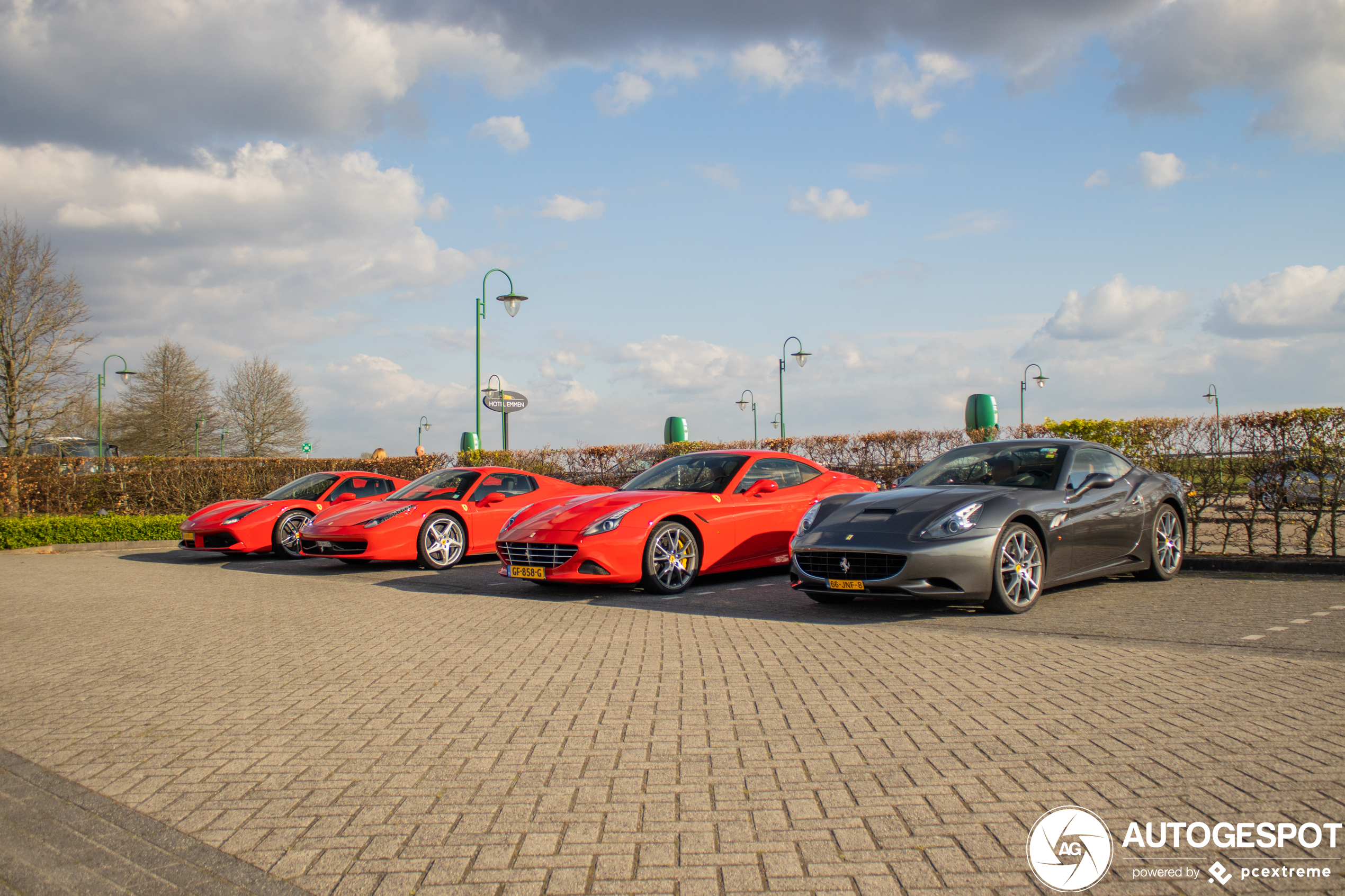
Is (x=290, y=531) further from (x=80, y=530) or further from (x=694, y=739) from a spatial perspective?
(x=694, y=739)

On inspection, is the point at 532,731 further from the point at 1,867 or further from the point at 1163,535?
the point at 1163,535

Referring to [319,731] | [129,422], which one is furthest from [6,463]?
[129,422]

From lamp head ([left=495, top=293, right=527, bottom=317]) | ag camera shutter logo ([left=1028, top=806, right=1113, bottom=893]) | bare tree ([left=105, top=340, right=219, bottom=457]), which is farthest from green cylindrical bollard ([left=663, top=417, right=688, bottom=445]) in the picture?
bare tree ([left=105, top=340, right=219, bottom=457])

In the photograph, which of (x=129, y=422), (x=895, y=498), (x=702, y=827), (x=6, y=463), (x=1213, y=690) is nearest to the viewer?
(x=702, y=827)

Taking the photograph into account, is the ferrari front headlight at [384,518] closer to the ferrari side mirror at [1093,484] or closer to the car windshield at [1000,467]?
the car windshield at [1000,467]

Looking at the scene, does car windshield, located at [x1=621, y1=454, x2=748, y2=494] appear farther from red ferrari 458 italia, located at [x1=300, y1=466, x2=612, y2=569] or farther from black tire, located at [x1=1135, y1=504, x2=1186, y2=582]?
black tire, located at [x1=1135, y1=504, x2=1186, y2=582]

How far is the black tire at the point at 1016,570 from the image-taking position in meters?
7.27

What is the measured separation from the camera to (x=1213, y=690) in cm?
467

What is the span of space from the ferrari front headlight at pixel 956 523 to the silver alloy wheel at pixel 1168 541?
2825 mm

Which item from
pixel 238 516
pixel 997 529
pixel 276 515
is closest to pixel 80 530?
pixel 238 516

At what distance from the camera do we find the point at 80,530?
17.8 metres

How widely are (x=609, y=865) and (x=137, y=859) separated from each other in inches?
59.6

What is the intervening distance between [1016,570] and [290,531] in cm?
1115

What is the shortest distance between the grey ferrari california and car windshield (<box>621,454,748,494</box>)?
1.79 meters
